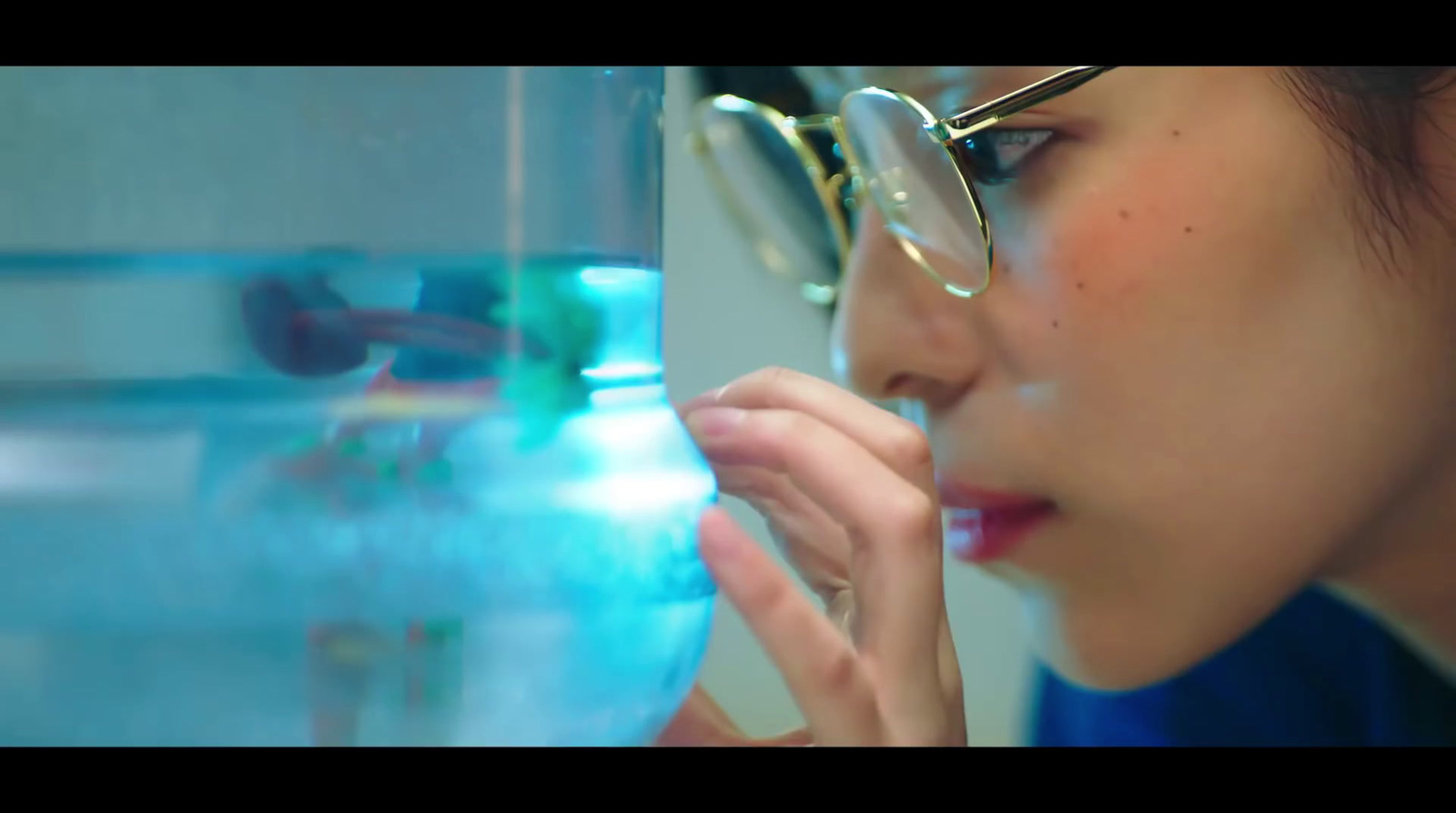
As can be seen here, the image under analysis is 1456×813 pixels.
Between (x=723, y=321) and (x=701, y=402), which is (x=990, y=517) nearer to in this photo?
(x=701, y=402)

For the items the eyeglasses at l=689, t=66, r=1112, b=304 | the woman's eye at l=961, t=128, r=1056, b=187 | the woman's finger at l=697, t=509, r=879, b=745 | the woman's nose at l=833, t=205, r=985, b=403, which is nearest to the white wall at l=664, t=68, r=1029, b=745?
the eyeglasses at l=689, t=66, r=1112, b=304

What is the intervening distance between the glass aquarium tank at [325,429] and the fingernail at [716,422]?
5cm

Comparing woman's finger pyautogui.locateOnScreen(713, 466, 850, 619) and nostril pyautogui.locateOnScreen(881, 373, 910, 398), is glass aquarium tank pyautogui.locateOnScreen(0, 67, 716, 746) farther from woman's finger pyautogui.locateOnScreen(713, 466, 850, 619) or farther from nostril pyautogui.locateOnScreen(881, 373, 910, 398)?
nostril pyautogui.locateOnScreen(881, 373, 910, 398)

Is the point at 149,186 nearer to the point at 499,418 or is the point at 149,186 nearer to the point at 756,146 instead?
the point at 499,418

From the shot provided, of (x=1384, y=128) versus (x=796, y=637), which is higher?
(x=1384, y=128)

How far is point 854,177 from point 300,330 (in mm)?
428

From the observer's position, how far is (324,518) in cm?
44

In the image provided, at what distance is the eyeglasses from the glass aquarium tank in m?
0.25

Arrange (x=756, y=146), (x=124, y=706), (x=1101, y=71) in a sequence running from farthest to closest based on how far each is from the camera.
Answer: (x=756, y=146) → (x=1101, y=71) → (x=124, y=706)

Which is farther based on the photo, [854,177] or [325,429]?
[854,177]

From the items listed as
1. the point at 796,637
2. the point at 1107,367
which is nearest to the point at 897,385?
the point at 1107,367

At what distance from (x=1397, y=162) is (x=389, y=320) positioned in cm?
57

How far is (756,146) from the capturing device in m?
1.00
